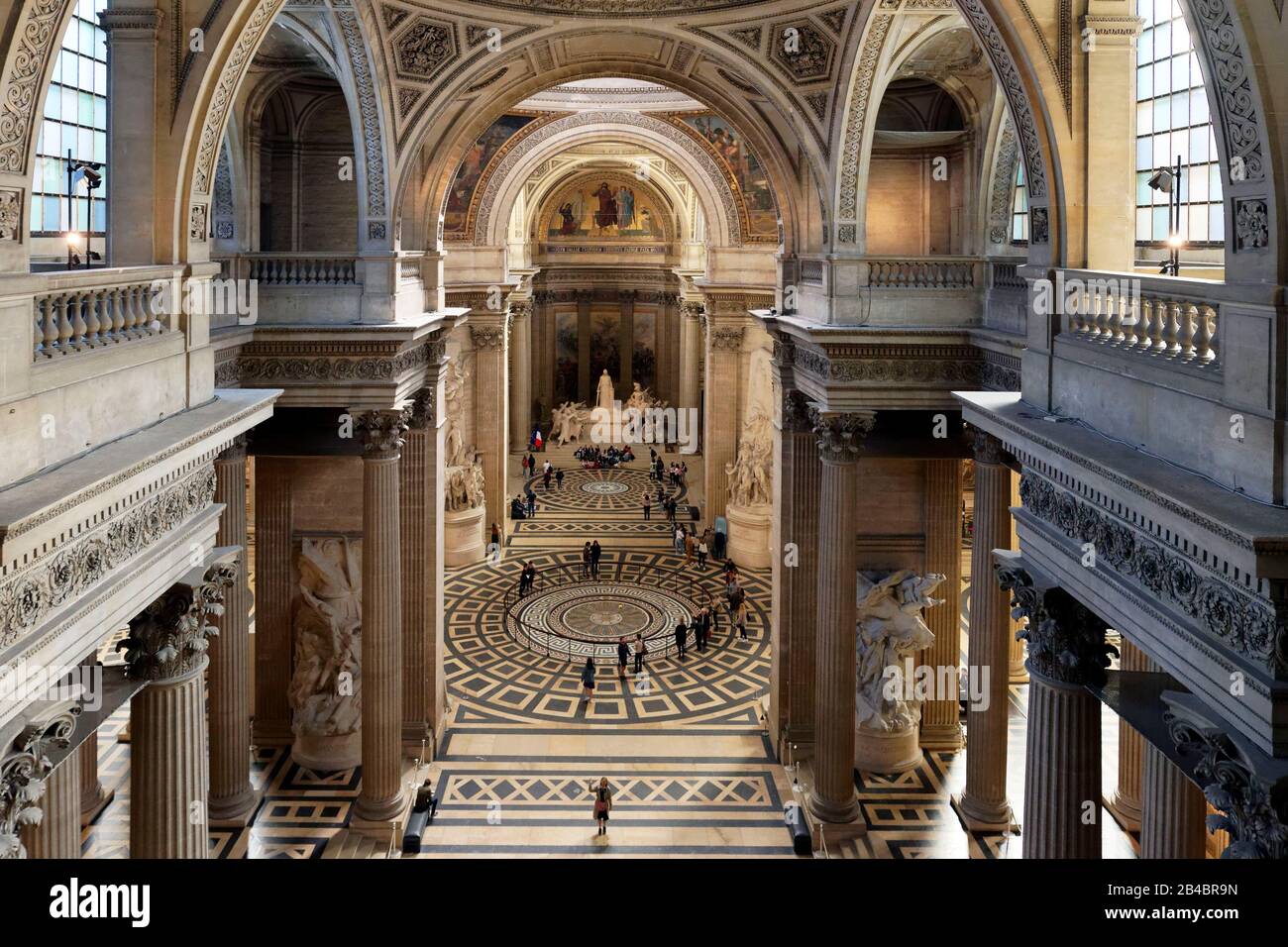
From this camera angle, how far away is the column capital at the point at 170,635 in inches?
319

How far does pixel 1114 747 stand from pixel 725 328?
51.2ft

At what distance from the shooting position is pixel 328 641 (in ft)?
53.5

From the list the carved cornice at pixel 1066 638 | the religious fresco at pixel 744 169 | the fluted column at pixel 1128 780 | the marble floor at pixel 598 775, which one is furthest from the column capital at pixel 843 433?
the religious fresco at pixel 744 169

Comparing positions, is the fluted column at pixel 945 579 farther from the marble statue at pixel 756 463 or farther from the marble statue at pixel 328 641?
the marble statue at pixel 756 463

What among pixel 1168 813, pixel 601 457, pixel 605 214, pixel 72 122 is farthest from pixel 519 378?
pixel 1168 813

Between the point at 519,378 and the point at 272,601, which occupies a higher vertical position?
the point at 519,378

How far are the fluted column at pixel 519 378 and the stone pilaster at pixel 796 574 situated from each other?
23295mm

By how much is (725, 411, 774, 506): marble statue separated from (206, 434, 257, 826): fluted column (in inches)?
627

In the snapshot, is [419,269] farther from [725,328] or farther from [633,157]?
[633,157]

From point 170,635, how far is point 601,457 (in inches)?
1323

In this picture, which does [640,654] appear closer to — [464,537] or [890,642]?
[890,642]

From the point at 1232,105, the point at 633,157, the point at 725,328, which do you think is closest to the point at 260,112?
the point at 1232,105

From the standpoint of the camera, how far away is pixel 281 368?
14.1 metres

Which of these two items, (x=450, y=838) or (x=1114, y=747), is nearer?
(x=450, y=838)
